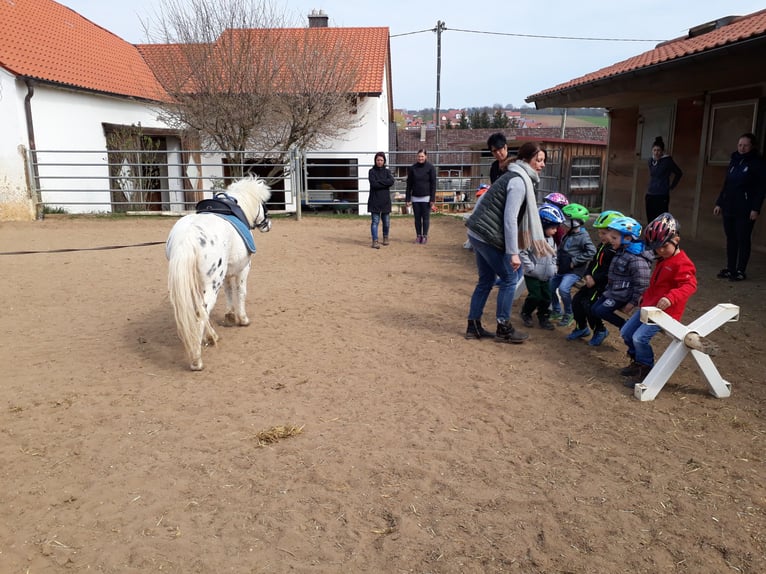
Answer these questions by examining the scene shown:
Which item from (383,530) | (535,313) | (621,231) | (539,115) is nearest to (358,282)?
(535,313)

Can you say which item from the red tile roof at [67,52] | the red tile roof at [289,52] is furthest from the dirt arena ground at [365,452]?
the red tile roof at [289,52]

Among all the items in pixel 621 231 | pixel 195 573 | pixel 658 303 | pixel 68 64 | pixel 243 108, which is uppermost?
pixel 68 64

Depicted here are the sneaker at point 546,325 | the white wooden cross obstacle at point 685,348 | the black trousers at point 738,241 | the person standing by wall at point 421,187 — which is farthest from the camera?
the person standing by wall at point 421,187

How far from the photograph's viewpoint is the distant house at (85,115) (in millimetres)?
13172

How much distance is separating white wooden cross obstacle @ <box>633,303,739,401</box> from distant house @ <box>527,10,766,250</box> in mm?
3920

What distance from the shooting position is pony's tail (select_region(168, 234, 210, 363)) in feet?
13.8

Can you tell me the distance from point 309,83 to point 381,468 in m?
15.4

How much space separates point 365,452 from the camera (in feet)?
10.5

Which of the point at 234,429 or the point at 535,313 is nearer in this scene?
the point at 234,429

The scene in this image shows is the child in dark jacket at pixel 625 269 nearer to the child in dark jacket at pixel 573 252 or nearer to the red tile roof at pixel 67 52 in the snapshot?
the child in dark jacket at pixel 573 252

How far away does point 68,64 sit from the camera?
15.8 m

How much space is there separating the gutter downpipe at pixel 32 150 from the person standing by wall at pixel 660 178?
1295cm

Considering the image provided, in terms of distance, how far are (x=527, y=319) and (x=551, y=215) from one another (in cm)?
108

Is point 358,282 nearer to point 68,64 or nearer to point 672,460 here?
point 672,460
